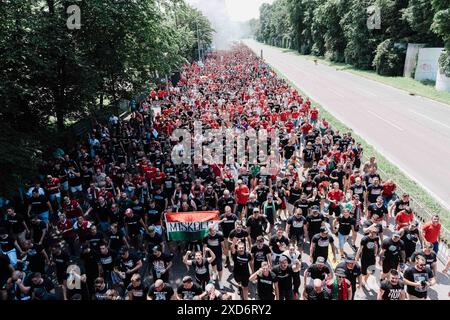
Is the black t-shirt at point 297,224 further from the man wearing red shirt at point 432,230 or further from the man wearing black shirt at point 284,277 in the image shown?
the man wearing red shirt at point 432,230

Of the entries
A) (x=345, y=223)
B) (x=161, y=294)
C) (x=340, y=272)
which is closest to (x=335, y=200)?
(x=345, y=223)

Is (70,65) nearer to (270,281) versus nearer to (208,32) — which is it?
(270,281)

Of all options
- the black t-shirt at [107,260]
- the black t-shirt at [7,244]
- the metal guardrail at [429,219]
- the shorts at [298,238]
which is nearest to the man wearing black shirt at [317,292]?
the shorts at [298,238]

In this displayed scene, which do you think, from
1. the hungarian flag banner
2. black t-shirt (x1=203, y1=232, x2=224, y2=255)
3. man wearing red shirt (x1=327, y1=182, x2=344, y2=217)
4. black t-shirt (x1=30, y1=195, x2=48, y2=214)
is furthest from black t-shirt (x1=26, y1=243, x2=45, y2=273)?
man wearing red shirt (x1=327, y1=182, x2=344, y2=217)

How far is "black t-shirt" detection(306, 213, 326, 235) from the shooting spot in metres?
9.19

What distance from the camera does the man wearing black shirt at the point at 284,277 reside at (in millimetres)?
7180

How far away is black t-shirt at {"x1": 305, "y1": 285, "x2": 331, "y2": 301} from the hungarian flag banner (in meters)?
3.47

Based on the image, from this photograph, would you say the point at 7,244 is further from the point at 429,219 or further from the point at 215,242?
the point at 429,219

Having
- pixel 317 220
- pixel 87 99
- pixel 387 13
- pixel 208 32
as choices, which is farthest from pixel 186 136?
pixel 208 32

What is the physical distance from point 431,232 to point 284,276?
3.99 meters

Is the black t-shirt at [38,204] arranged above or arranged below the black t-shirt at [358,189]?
below

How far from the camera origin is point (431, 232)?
28.6 ft

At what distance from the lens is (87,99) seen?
59.2 ft

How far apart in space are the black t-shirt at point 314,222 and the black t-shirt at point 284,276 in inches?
87.8
